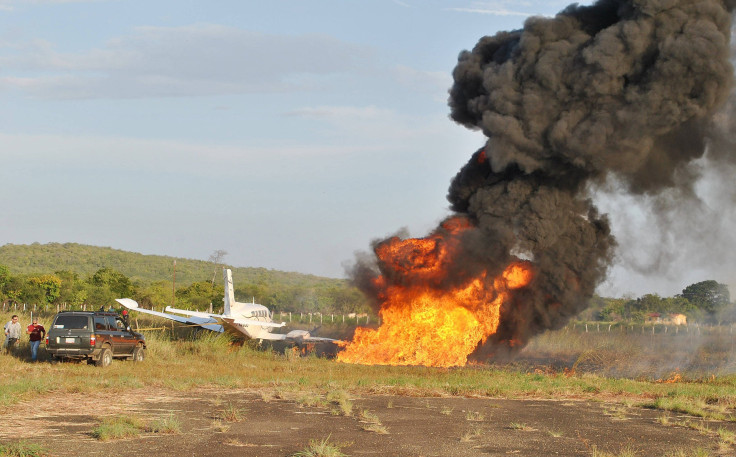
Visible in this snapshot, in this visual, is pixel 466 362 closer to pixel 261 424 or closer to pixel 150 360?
pixel 150 360

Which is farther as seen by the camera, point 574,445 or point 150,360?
point 150,360

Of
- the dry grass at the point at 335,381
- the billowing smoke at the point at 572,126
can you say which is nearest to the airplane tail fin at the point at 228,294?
the dry grass at the point at 335,381

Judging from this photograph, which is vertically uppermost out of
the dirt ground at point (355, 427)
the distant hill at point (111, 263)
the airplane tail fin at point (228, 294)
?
the distant hill at point (111, 263)

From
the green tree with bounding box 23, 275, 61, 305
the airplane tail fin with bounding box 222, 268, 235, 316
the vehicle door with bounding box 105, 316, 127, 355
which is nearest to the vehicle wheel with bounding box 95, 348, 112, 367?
the vehicle door with bounding box 105, 316, 127, 355

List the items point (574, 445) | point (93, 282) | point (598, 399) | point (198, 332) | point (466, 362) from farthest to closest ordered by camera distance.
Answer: point (93, 282)
point (198, 332)
point (466, 362)
point (598, 399)
point (574, 445)

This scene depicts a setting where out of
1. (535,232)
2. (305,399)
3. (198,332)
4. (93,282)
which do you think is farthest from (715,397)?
(93,282)

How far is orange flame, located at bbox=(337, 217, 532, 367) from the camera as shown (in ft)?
95.9

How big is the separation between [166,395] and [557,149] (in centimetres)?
1511

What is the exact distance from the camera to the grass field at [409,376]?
811 inches

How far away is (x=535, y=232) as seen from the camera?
90.7ft

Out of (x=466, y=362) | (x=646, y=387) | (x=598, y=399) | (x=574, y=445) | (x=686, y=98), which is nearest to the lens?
(x=574, y=445)

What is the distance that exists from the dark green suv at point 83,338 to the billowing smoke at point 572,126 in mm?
12120

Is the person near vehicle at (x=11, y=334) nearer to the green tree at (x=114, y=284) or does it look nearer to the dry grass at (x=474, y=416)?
the dry grass at (x=474, y=416)

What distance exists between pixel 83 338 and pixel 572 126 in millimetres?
17439
